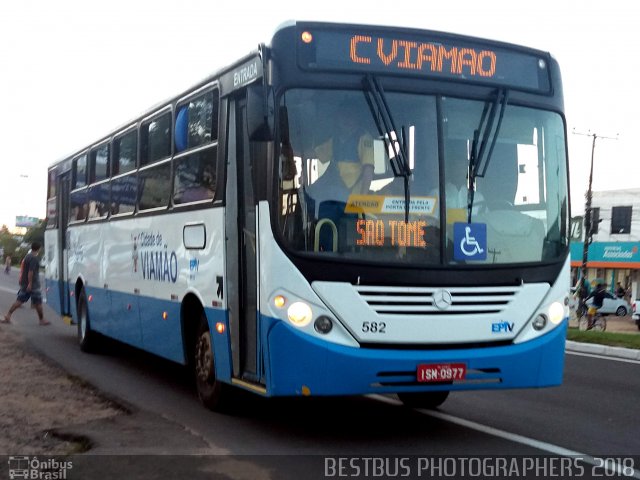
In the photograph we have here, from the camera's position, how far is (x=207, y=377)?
9.09 meters

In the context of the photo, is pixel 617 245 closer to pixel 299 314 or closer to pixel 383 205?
pixel 383 205

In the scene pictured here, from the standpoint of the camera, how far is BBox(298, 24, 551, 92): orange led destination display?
753cm

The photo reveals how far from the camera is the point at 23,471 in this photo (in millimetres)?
6504

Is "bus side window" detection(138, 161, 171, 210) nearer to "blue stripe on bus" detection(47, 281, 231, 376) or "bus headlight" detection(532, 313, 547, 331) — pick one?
"blue stripe on bus" detection(47, 281, 231, 376)

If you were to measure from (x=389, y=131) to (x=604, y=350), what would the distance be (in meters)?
10.7

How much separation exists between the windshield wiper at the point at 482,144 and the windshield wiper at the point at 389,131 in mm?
560

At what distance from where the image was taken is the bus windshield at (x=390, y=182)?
7312 millimetres

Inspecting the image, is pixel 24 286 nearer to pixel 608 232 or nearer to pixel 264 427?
pixel 264 427

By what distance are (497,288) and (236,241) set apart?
2.37m

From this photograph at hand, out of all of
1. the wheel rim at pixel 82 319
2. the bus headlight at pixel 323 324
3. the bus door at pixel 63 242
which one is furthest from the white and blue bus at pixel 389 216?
the bus door at pixel 63 242

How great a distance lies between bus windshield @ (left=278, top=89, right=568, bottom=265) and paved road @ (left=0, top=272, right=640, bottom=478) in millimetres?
1612

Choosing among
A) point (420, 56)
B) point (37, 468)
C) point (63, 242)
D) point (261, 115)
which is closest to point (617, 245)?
point (63, 242)

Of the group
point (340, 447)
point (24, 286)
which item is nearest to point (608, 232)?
point (24, 286)

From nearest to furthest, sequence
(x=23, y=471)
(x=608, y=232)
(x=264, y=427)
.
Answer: (x=23, y=471) → (x=264, y=427) → (x=608, y=232)
